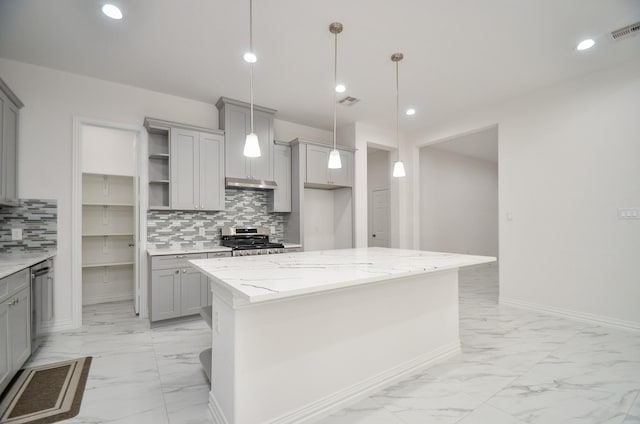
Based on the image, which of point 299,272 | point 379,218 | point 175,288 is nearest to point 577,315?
point 299,272

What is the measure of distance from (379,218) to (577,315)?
380 cm

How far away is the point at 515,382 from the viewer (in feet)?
7.08

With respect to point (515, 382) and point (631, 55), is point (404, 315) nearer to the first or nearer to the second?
point (515, 382)

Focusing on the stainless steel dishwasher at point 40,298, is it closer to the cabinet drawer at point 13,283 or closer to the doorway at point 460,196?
the cabinet drawer at point 13,283

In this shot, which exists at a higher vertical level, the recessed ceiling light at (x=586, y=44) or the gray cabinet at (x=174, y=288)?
the recessed ceiling light at (x=586, y=44)

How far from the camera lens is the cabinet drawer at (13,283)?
194 centimetres

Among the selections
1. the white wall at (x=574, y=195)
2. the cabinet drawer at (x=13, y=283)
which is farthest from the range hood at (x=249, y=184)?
the white wall at (x=574, y=195)

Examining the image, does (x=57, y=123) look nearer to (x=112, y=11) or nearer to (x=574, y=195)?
(x=112, y=11)

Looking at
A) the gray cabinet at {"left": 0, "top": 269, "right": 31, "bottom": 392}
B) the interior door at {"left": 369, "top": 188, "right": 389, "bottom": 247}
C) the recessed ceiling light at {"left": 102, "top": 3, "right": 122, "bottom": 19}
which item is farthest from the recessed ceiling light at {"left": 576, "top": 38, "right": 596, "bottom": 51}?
the gray cabinet at {"left": 0, "top": 269, "right": 31, "bottom": 392}

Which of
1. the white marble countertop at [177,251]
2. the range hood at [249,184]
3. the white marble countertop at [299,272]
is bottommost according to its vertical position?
the white marble countertop at [177,251]

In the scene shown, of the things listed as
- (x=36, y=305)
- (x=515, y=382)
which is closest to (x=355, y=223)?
(x=515, y=382)

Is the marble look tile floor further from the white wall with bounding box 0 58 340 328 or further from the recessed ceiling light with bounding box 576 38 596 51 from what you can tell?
the recessed ceiling light with bounding box 576 38 596 51

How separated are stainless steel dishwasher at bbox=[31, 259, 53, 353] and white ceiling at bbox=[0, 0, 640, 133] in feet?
6.81

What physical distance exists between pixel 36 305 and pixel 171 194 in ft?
5.15
